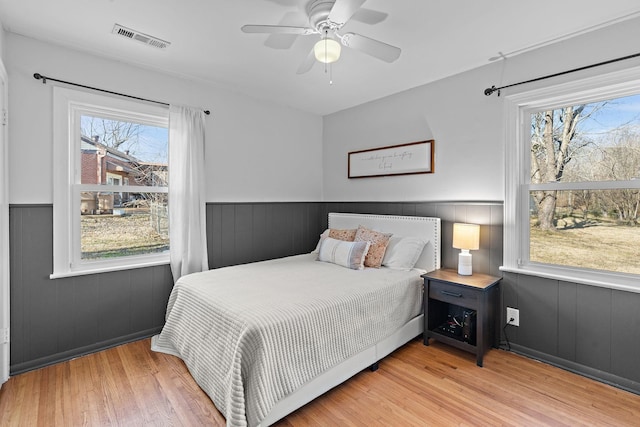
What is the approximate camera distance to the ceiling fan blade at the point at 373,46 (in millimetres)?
1878

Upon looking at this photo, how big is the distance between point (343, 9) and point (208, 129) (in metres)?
2.06

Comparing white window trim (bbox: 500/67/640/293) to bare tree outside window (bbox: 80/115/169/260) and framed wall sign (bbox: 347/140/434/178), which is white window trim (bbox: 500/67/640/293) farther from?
bare tree outside window (bbox: 80/115/169/260)

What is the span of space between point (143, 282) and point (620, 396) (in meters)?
3.75

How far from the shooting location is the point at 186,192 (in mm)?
2961

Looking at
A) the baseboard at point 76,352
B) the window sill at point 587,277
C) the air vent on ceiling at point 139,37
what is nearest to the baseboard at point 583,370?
the window sill at point 587,277

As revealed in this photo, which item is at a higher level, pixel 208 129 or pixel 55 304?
pixel 208 129

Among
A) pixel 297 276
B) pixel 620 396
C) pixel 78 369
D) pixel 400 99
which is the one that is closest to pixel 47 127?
pixel 78 369

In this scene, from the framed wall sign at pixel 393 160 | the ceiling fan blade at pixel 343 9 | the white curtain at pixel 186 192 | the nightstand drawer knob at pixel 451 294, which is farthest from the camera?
the framed wall sign at pixel 393 160

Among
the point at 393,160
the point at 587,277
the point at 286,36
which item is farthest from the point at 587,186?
the point at 286,36

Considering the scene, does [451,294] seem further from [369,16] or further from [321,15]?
[321,15]

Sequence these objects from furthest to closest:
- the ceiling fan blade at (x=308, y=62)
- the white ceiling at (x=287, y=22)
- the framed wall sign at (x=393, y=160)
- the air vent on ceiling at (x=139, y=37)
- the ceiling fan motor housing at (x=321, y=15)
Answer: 1. the framed wall sign at (x=393, y=160)
2. the air vent on ceiling at (x=139, y=37)
3. the ceiling fan blade at (x=308, y=62)
4. the white ceiling at (x=287, y=22)
5. the ceiling fan motor housing at (x=321, y=15)

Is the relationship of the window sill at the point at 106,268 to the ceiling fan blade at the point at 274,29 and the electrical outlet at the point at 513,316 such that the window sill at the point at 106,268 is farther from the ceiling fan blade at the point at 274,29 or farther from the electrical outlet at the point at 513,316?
the electrical outlet at the point at 513,316

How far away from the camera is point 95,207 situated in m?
2.66

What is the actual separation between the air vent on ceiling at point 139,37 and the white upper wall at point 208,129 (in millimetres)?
511
